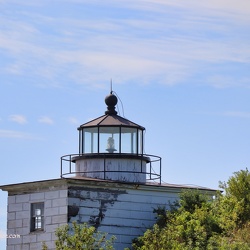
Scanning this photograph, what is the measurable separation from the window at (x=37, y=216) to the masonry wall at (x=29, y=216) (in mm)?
112

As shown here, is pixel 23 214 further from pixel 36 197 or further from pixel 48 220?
pixel 48 220

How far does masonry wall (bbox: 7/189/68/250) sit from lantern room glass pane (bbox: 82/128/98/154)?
220cm

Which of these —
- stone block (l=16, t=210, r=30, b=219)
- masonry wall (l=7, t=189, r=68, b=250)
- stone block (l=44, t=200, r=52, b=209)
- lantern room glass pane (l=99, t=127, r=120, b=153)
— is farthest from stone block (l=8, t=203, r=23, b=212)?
lantern room glass pane (l=99, t=127, r=120, b=153)

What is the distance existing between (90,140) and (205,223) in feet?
14.8

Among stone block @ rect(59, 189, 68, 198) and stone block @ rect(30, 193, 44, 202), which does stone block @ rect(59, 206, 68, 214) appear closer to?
stone block @ rect(59, 189, 68, 198)

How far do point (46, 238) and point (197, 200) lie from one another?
4.42 m

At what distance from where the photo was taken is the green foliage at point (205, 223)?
24022mm

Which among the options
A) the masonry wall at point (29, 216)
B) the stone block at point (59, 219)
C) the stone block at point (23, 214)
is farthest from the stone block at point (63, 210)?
the stone block at point (23, 214)

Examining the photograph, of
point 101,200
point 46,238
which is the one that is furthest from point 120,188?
point 46,238

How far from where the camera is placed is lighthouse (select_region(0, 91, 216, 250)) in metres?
25.3

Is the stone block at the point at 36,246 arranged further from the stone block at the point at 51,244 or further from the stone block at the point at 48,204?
the stone block at the point at 48,204

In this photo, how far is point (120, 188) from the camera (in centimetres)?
2620

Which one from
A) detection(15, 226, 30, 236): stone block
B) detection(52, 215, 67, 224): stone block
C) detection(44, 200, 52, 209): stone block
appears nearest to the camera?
detection(52, 215, 67, 224): stone block

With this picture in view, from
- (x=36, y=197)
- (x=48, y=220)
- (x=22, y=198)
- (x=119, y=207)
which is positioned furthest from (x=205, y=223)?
(x=22, y=198)
